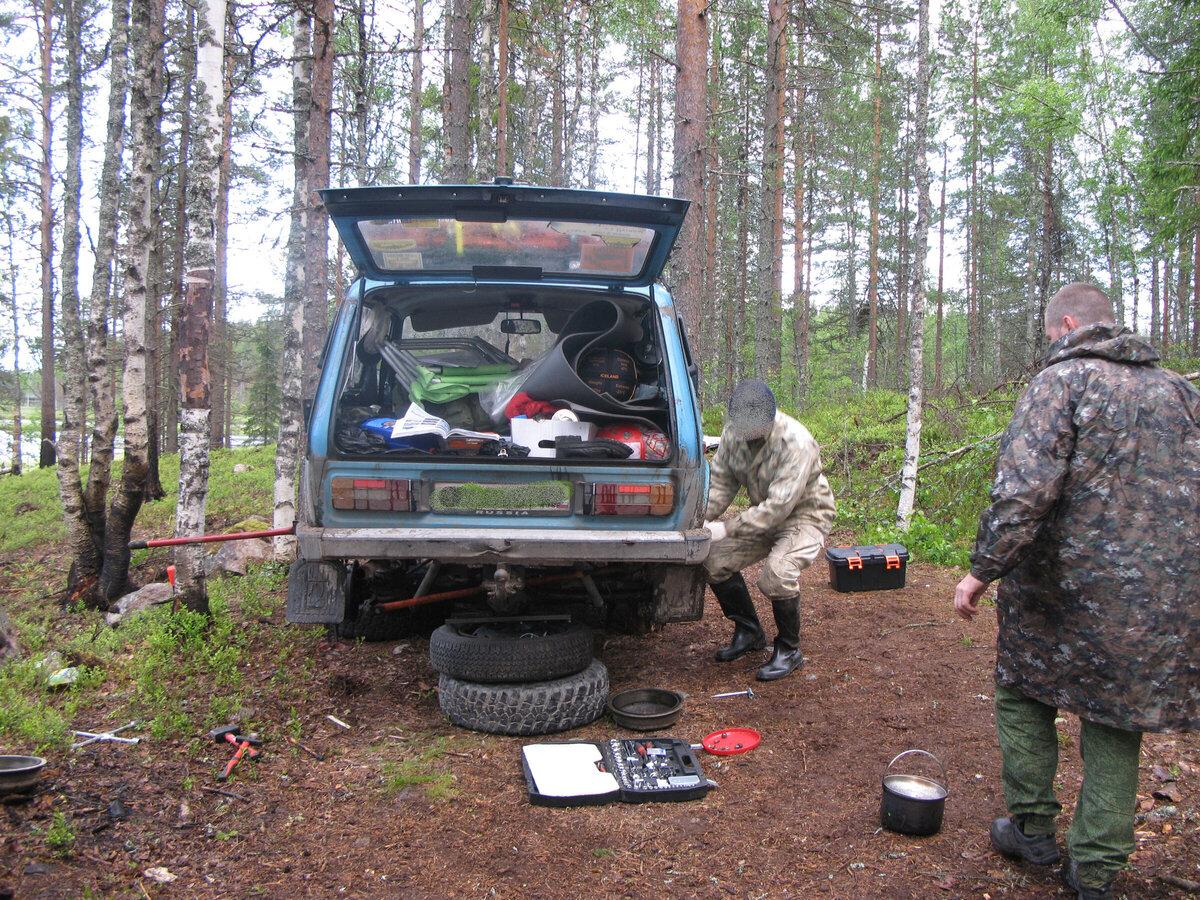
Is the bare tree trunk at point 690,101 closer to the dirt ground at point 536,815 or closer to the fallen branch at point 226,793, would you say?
the dirt ground at point 536,815

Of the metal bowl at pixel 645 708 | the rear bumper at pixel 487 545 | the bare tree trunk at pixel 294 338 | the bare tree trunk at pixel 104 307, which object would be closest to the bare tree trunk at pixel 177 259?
the bare tree trunk at pixel 104 307

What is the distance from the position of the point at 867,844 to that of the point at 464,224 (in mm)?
3297

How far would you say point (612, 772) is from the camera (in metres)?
3.27

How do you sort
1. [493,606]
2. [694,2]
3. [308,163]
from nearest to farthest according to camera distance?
[493,606], [308,163], [694,2]

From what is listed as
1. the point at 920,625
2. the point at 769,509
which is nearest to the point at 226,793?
the point at 769,509

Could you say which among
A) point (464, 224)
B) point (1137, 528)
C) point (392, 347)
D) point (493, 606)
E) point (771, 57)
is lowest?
point (493, 606)

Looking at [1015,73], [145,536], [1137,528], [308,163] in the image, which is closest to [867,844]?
[1137,528]

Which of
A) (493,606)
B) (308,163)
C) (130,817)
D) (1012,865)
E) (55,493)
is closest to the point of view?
(1012,865)

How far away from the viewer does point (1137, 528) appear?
2.41 metres

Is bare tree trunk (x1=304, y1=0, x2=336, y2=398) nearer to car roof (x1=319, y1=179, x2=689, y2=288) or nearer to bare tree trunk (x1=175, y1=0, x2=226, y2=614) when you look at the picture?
bare tree trunk (x1=175, y1=0, x2=226, y2=614)

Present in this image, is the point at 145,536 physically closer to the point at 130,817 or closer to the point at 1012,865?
the point at 130,817

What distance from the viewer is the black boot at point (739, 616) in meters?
4.78

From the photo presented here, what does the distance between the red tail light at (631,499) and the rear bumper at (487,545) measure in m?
0.15

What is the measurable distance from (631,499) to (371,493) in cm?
121
